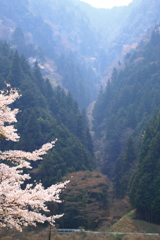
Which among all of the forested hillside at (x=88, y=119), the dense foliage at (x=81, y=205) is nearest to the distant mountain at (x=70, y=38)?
the forested hillside at (x=88, y=119)

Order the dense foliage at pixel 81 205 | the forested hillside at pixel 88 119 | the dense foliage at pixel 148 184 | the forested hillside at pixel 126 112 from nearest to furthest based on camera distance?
the dense foliage at pixel 81 205, the dense foliage at pixel 148 184, the forested hillside at pixel 88 119, the forested hillside at pixel 126 112

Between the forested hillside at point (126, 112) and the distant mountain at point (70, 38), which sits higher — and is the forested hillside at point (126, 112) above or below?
below

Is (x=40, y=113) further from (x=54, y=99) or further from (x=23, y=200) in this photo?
(x=23, y=200)

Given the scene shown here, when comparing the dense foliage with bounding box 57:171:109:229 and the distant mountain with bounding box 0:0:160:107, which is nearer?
the dense foliage with bounding box 57:171:109:229

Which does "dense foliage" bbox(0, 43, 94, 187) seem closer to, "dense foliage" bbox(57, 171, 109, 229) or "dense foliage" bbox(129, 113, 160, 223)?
"dense foliage" bbox(57, 171, 109, 229)

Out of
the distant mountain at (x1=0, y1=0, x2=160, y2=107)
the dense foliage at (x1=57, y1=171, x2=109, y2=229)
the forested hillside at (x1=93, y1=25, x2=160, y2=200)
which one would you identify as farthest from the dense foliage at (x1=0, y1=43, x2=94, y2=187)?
the distant mountain at (x1=0, y1=0, x2=160, y2=107)

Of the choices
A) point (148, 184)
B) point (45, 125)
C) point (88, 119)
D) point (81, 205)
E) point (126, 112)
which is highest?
point (88, 119)

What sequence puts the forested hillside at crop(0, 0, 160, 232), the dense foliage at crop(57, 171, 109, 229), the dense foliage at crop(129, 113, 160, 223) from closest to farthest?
1. the dense foliage at crop(57, 171, 109, 229)
2. the dense foliage at crop(129, 113, 160, 223)
3. the forested hillside at crop(0, 0, 160, 232)

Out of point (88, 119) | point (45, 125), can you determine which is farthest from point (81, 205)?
point (88, 119)

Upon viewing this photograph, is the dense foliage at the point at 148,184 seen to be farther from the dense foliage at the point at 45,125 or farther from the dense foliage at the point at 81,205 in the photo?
the dense foliage at the point at 45,125

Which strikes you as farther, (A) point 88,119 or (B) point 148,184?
(A) point 88,119

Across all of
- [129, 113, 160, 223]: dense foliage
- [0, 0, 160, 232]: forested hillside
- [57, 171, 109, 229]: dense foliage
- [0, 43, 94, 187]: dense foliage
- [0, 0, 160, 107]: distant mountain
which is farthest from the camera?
[0, 0, 160, 107]: distant mountain

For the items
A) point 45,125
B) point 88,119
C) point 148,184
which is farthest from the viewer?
point 88,119

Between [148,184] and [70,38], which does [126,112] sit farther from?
[70,38]
